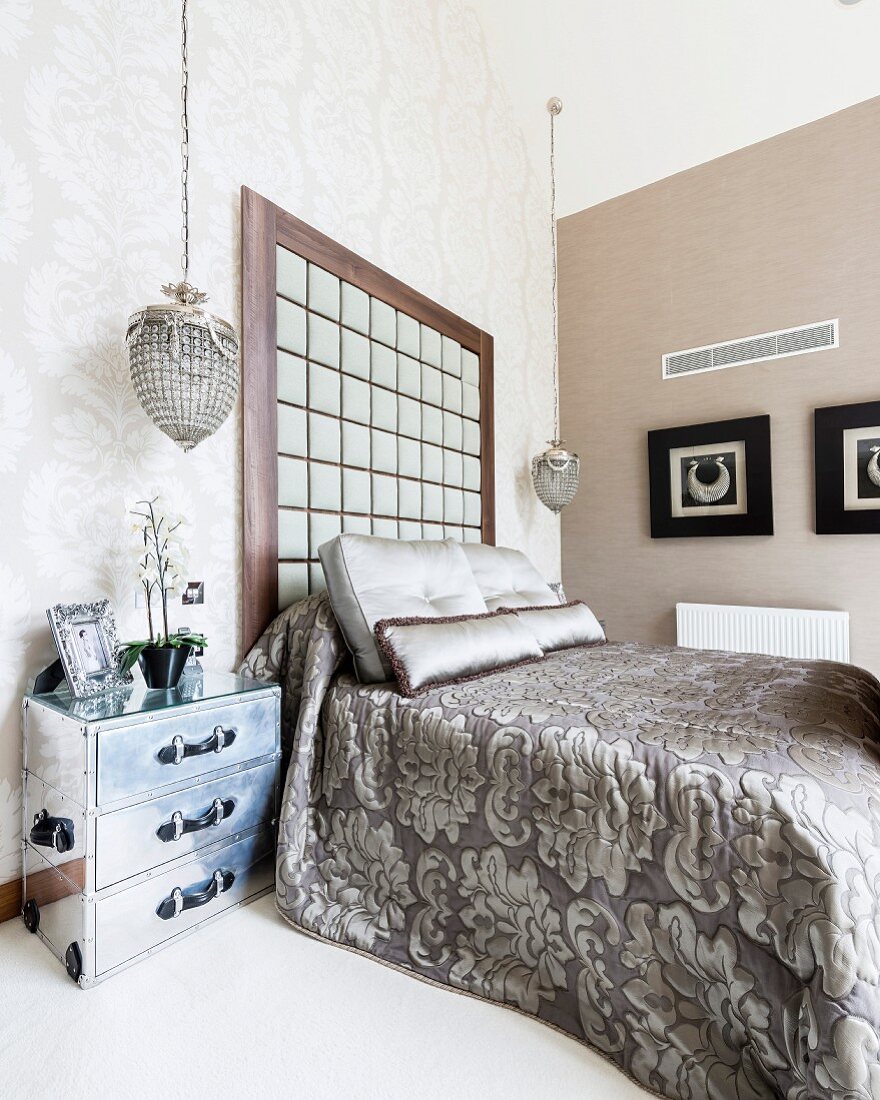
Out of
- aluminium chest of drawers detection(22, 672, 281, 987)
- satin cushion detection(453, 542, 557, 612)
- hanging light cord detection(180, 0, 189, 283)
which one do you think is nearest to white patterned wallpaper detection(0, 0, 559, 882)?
hanging light cord detection(180, 0, 189, 283)

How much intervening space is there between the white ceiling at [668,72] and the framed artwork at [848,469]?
172 centimetres

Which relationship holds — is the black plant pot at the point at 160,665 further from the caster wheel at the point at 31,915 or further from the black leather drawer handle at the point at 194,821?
the caster wheel at the point at 31,915

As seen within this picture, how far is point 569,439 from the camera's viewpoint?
4.41m

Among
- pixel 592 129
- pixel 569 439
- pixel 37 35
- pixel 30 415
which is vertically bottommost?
pixel 30 415

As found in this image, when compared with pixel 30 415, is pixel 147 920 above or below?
below

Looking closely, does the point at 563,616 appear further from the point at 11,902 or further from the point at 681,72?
the point at 681,72

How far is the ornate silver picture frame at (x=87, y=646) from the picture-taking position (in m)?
1.56

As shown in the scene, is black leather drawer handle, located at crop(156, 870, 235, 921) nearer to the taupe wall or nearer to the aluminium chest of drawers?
the aluminium chest of drawers

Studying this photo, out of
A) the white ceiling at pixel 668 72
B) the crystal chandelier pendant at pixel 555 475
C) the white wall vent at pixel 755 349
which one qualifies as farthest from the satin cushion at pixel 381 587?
the white ceiling at pixel 668 72

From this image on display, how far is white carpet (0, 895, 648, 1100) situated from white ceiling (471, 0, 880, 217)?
447 cm

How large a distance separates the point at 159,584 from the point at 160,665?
25cm

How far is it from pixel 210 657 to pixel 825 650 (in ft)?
10.1

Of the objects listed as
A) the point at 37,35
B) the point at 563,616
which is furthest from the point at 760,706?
the point at 37,35

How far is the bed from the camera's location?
97 centimetres
